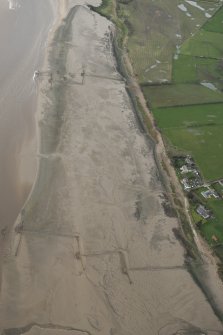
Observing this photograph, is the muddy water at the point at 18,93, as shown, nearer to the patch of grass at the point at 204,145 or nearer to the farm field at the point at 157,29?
the farm field at the point at 157,29

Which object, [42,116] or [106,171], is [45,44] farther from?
[106,171]

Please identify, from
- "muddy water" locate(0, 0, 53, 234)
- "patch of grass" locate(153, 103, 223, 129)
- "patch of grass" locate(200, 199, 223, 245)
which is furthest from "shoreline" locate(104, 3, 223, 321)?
"muddy water" locate(0, 0, 53, 234)

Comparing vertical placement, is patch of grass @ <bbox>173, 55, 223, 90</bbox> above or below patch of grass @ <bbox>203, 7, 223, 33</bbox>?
below

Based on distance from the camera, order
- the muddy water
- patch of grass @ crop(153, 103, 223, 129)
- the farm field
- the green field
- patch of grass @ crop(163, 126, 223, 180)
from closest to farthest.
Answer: the muddy water < patch of grass @ crop(163, 126, 223, 180) < the green field < patch of grass @ crop(153, 103, 223, 129) < the farm field

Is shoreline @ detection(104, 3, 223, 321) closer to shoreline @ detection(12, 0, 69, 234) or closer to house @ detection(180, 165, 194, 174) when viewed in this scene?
house @ detection(180, 165, 194, 174)

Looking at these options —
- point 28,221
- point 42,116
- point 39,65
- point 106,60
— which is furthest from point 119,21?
point 28,221

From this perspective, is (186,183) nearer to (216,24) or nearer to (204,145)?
(204,145)

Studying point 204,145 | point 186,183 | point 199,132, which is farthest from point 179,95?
point 186,183

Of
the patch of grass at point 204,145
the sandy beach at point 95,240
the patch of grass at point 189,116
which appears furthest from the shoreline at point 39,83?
the patch of grass at point 204,145
